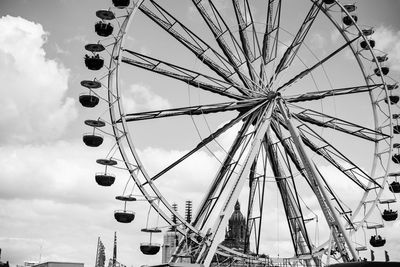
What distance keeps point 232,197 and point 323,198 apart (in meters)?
4.38

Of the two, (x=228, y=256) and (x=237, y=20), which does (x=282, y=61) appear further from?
(x=228, y=256)

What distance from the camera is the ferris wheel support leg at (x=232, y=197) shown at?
18.9 metres

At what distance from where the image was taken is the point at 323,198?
21.4 m

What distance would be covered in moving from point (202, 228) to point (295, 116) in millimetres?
7291

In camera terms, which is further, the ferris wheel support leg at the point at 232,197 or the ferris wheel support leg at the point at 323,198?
the ferris wheel support leg at the point at 323,198

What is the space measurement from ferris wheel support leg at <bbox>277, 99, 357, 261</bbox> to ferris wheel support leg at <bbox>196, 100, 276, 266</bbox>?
3.18 feet

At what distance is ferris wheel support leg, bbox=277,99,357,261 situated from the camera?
20625 millimetres

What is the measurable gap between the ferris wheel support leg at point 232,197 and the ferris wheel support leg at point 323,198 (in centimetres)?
97

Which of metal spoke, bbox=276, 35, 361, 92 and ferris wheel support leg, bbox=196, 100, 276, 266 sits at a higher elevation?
metal spoke, bbox=276, 35, 361, 92

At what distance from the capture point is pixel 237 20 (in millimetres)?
25047

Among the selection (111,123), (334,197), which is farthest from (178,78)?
(334,197)

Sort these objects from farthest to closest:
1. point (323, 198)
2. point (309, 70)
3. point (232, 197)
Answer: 1. point (309, 70)
2. point (323, 198)
3. point (232, 197)

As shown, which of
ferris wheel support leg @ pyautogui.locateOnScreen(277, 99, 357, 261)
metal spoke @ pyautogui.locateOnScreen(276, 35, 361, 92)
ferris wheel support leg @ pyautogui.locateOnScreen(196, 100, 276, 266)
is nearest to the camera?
ferris wheel support leg @ pyautogui.locateOnScreen(196, 100, 276, 266)

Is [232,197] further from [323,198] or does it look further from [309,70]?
[309,70]
